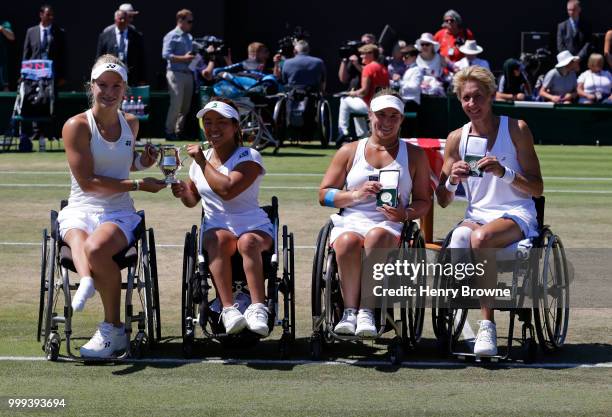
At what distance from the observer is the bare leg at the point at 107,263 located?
24.6ft

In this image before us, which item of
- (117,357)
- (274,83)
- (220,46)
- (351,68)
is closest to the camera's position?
(117,357)

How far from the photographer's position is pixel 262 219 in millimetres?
7938

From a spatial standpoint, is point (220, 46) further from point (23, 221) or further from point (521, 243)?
point (521, 243)

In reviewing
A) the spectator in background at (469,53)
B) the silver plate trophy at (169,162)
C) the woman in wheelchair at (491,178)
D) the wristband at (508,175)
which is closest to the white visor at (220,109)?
the silver plate trophy at (169,162)

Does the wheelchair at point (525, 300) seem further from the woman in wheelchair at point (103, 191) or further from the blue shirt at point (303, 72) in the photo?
the blue shirt at point (303, 72)

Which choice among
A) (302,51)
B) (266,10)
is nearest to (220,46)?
(302,51)

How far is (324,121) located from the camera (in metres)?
21.6

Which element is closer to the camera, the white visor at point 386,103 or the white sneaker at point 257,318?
the white sneaker at point 257,318

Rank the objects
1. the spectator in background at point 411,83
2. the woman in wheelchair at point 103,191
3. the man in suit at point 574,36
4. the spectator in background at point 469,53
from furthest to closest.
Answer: the man in suit at point 574,36
the spectator in background at point 469,53
the spectator in background at point 411,83
the woman in wheelchair at point 103,191

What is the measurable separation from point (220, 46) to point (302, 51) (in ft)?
6.45

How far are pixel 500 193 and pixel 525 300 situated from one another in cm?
73

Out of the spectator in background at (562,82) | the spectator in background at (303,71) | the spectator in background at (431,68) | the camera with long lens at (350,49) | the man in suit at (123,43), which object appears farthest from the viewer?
the camera with long lens at (350,49)

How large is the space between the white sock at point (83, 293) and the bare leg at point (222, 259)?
699mm

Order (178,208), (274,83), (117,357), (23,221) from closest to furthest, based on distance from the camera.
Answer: (117,357)
(23,221)
(178,208)
(274,83)
